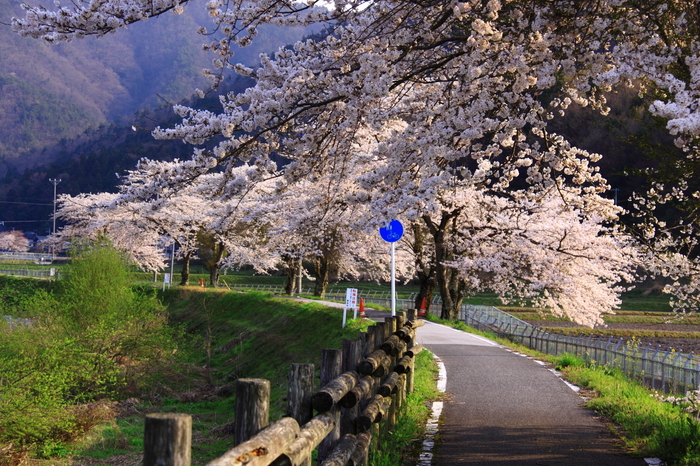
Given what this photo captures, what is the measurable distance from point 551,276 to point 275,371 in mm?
11634

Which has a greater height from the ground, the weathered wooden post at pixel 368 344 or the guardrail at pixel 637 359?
the weathered wooden post at pixel 368 344

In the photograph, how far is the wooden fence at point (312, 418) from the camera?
2.38 meters

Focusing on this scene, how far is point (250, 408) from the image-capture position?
3.28m

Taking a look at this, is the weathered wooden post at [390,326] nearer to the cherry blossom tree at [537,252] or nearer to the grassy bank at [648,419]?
the grassy bank at [648,419]

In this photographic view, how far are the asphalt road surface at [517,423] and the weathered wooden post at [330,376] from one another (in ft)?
5.89

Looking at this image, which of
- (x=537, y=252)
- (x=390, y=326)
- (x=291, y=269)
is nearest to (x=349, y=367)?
(x=390, y=326)

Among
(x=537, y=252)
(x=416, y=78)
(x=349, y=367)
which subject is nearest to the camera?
(x=349, y=367)

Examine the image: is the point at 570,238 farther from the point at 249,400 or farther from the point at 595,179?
the point at 249,400

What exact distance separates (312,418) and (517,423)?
15.1 ft

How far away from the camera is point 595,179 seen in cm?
963

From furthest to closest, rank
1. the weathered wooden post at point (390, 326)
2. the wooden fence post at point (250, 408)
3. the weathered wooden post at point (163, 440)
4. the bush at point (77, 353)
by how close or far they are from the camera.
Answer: the bush at point (77, 353), the weathered wooden post at point (390, 326), the wooden fence post at point (250, 408), the weathered wooden post at point (163, 440)

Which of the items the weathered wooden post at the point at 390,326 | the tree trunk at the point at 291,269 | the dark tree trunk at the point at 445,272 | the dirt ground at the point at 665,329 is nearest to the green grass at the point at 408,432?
the weathered wooden post at the point at 390,326

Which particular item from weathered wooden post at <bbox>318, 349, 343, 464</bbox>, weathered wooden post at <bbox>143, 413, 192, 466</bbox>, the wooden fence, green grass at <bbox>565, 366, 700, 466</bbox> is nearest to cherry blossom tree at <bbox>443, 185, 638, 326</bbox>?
green grass at <bbox>565, 366, 700, 466</bbox>

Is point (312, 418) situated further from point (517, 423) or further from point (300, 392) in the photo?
point (517, 423)
